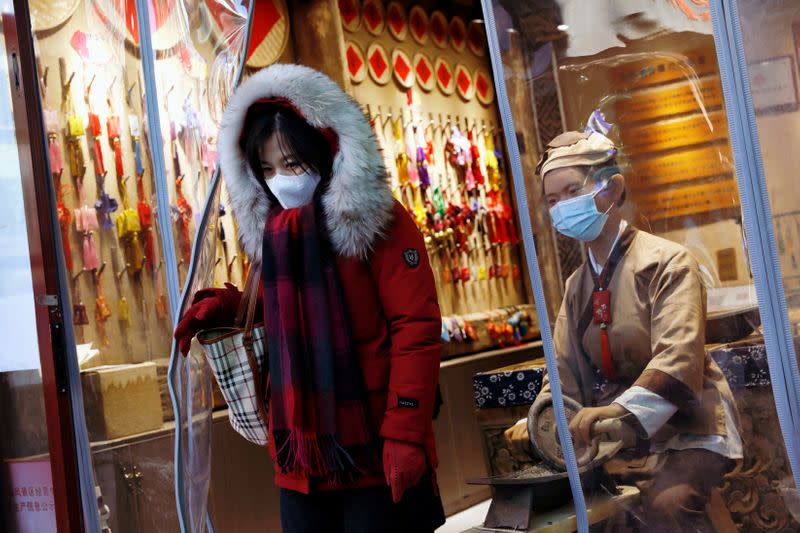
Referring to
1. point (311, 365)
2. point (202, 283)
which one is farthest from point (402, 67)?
point (311, 365)

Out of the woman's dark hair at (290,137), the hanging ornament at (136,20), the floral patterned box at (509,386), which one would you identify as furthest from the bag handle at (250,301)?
the floral patterned box at (509,386)

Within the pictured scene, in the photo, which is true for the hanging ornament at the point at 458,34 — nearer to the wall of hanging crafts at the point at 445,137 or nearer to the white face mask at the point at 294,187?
the wall of hanging crafts at the point at 445,137

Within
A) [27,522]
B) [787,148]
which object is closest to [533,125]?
[787,148]

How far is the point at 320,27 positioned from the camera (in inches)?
191

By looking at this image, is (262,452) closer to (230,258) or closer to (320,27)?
(230,258)

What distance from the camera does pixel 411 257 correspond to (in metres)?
2.04

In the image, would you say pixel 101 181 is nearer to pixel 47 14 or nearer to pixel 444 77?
pixel 47 14

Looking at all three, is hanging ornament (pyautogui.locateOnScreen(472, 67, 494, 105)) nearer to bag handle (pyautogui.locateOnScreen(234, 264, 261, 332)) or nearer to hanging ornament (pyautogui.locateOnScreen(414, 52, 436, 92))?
hanging ornament (pyautogui.locateOnScreen(414, 52, 436, 92))

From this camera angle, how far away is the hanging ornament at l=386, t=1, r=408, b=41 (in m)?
5.44

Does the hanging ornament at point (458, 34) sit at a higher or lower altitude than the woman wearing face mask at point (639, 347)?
higher

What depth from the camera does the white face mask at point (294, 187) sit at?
2137 millimetres

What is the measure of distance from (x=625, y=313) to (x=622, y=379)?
122 mm

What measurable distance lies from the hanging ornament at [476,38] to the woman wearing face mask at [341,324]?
13.8 ft

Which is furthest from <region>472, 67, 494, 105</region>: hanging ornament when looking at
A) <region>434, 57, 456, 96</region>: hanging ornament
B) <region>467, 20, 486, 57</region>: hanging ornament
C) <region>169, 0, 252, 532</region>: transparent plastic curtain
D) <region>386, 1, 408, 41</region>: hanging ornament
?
<region>169, 0, 252, 532</region>: transparent plastic curtain
